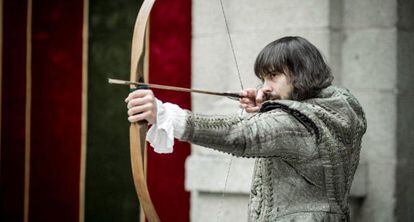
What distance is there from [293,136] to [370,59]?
5.61 feet

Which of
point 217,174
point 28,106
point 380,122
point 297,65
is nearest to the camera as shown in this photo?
point 297,65

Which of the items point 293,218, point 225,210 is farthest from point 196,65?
point 293,218

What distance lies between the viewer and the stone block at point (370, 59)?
403 cm

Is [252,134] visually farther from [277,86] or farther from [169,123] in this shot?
[277,86]

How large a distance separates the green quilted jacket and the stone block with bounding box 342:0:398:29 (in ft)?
4.24

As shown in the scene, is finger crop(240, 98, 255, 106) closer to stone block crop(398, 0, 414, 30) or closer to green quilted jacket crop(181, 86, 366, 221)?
green quilted jacket crop(181, 86, 366, 221)

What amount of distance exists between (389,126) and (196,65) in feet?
3.81

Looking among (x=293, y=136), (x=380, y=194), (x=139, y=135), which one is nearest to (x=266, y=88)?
(x=293, y=136)

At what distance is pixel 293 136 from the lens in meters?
2.50

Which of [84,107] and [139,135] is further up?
[84,107]

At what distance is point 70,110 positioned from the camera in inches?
200

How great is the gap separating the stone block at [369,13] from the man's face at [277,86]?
1490 mm

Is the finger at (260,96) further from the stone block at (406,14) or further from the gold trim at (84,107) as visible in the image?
the gold trim at (84,107)

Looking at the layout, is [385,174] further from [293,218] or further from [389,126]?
[293,218]
